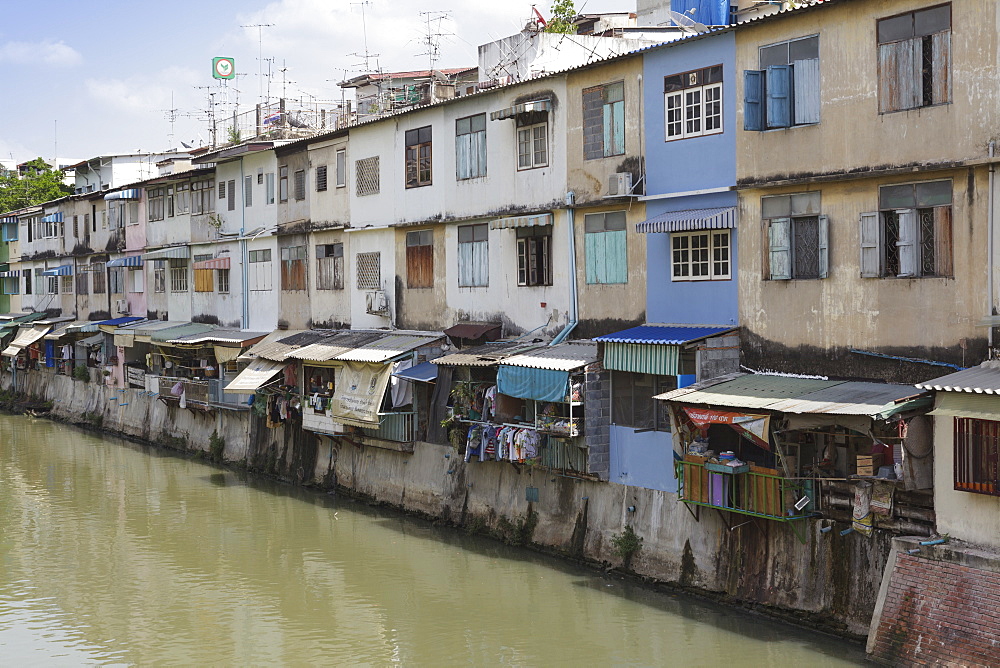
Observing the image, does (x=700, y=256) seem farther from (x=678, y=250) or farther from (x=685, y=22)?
(x=685, y=22)

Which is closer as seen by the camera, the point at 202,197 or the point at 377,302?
the point at 377,302

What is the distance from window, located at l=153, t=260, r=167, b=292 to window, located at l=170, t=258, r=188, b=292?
1.86 feet

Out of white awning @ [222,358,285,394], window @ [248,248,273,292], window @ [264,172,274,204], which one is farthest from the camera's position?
window @ [248,248,273,292]

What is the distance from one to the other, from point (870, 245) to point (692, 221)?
2.98m

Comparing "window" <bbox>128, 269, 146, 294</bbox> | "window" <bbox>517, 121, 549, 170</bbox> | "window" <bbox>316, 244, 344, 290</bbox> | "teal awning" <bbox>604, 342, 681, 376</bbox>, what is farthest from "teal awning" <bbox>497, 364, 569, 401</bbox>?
"window" <bbox>128, 269, 146, 294</bbox>

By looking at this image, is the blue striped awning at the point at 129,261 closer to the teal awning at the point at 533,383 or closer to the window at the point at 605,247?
the teal awning at the point at 533,383

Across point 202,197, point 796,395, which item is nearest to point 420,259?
point 796,395

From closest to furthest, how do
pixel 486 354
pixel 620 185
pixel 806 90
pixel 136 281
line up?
pixel 806 90, pixel 620 185, pixel 486 354, pixel 136 281

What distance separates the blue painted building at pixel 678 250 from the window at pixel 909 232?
2.42 meters

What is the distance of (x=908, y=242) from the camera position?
14250 mm

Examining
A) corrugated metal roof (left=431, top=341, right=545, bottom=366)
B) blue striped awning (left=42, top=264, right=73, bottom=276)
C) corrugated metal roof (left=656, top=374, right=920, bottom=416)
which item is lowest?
corrugated metal roof (left=656, top=374, right=920, bottom=416)

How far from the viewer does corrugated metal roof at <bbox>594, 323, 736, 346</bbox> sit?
16484 mm

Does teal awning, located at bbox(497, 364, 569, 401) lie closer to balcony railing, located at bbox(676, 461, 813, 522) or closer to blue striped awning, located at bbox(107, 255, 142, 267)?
balcony railing, located at bbox(676, 461, 813, 522)

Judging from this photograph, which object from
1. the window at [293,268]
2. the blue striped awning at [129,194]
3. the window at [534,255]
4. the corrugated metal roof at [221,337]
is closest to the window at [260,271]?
the window at [293,268]
